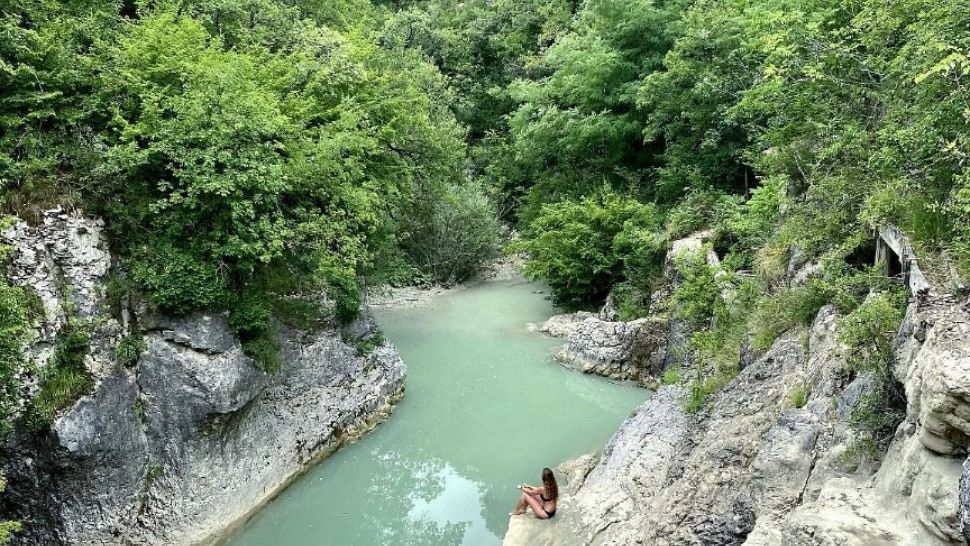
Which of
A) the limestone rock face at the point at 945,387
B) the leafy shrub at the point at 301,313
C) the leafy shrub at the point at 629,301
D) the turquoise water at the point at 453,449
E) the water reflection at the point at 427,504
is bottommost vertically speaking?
the water reflection at the point at 427,504

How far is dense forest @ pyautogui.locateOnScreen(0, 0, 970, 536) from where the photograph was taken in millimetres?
6812

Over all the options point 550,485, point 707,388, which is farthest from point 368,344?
point 707,388

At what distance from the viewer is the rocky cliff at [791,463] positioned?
412 cm

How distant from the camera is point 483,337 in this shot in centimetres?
1822

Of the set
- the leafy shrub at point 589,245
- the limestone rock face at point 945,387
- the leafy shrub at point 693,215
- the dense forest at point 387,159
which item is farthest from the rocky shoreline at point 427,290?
the limestone rock face at point 945,387

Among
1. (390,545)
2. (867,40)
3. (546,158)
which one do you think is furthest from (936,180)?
(546,158)

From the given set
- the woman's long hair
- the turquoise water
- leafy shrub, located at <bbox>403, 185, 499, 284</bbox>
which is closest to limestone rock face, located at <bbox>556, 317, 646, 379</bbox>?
the turquoise water

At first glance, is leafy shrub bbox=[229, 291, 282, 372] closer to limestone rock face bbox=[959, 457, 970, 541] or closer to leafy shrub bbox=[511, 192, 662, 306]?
limestone rock face bbox=[959, 457, 970, 541]

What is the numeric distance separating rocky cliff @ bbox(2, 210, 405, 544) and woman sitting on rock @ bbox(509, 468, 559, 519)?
4176mm

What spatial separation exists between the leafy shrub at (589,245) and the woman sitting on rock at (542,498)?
33.2 feet

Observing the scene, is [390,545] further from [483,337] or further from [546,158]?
[546,158]

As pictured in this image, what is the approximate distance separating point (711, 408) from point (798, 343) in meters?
1.60

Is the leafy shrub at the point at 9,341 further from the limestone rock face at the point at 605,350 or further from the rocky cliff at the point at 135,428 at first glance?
the limestone rock face at the point at 605,350

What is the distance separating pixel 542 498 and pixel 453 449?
3.02 m
